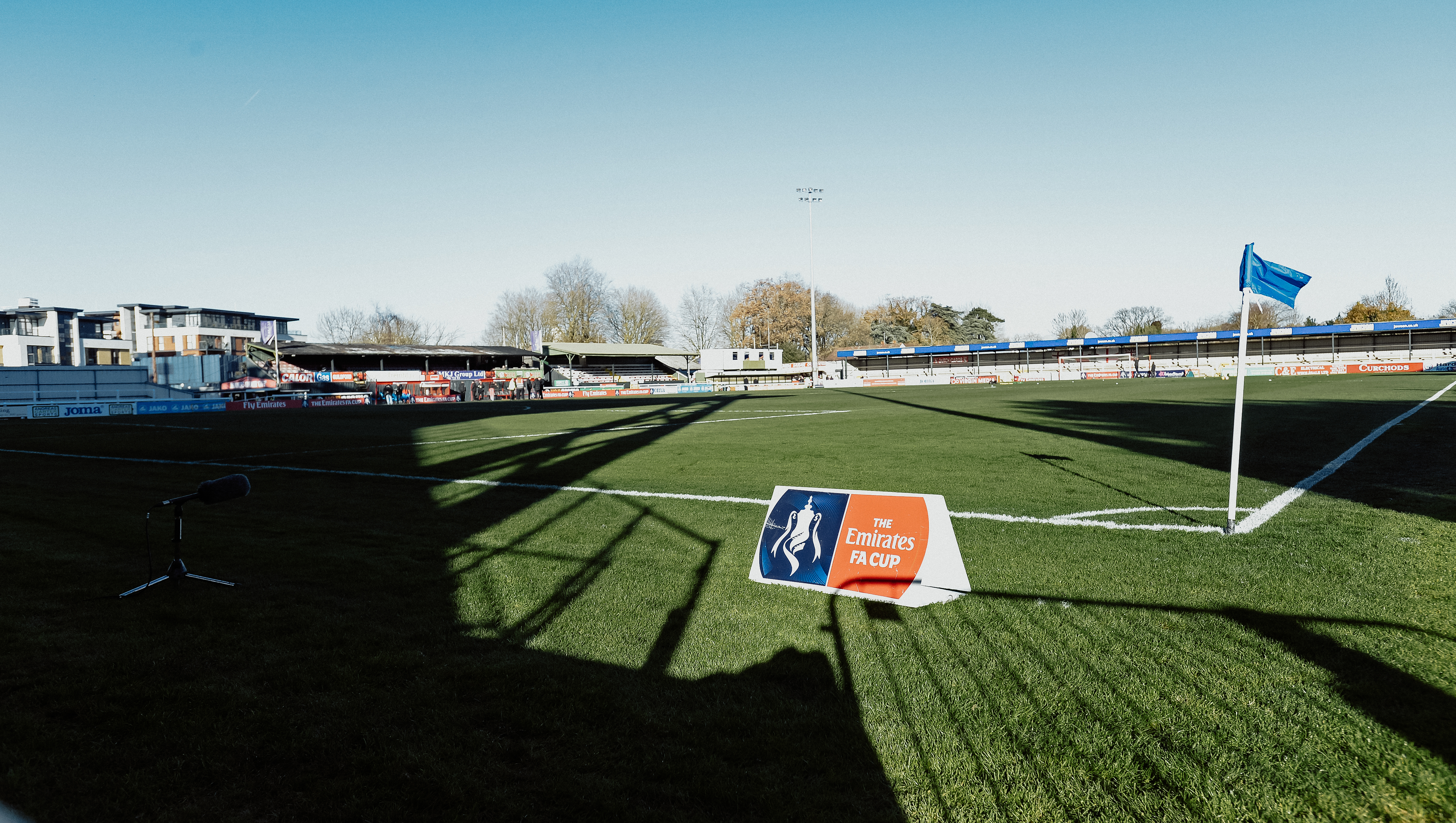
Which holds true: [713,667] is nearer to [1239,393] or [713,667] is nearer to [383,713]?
[383,713]

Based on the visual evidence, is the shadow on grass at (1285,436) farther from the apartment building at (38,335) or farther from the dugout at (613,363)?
the apartment building at (38,335)

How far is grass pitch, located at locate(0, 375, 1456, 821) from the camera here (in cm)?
295

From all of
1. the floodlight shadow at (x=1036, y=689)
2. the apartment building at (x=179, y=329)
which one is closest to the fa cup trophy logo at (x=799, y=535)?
the floodlight shadow at (x=1036, y=689)

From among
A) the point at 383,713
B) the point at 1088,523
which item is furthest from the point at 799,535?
the point at 1088,523

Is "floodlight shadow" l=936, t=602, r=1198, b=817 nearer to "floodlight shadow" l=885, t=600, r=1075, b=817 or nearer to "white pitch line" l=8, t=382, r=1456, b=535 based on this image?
"floodlight shadow" l=885, t=600, r=1075, b=817

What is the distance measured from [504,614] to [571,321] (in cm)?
8992

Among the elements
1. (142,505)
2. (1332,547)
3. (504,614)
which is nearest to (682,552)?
(504,614)

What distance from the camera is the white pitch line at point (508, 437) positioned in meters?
17.0

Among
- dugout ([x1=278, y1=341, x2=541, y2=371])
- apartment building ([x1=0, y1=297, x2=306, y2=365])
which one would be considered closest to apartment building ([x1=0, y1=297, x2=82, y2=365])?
apartment building ([x1=0, y1=297, x2=306, y2=365])

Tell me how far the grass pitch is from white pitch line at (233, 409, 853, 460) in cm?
726

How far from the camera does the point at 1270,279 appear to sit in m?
6.81

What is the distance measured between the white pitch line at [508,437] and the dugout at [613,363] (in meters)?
43.9

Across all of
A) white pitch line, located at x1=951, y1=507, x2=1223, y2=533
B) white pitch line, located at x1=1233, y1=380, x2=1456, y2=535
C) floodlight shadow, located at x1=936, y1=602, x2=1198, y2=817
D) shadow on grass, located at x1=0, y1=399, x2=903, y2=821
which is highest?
white pitch line, located at x1=1233, y1=380, x2=1456, y2=535

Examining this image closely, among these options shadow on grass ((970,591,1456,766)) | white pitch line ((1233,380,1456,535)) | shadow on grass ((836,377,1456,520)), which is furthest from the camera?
shadow on grass ((836,377,1456,520))
